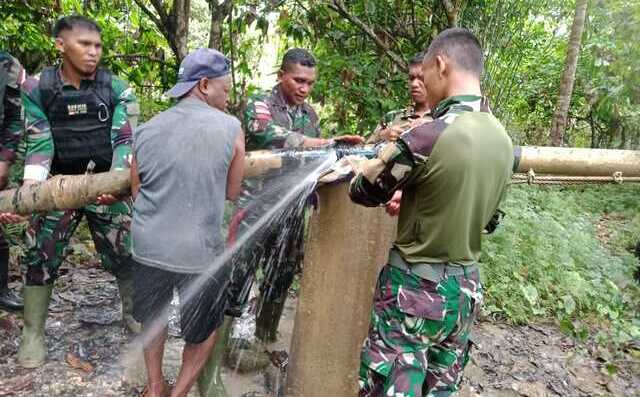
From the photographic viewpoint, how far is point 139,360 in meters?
3.28

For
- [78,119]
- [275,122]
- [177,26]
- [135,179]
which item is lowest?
[135,179]

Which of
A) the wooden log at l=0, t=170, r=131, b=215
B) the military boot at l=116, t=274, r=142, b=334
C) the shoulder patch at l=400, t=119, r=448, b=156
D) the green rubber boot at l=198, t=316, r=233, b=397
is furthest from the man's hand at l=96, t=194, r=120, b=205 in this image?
the shoulder patch at l=400, t=119, r=448, b=156

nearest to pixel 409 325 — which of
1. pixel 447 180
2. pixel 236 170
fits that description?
pixel 447 180

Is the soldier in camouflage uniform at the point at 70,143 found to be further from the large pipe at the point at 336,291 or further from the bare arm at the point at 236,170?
the large pipe at the point at 336,291

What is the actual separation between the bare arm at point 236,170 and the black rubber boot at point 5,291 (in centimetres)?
221

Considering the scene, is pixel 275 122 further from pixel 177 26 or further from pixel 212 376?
pixel 177 26

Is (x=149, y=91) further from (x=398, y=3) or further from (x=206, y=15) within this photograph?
(x=206, y=15)

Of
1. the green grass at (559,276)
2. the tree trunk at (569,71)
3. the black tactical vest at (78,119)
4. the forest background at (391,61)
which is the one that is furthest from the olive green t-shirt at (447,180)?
the tree trunk at (569,71)

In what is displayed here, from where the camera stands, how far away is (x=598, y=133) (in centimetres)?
1371

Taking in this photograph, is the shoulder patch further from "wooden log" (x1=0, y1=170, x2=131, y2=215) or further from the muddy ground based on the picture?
the muddy ground

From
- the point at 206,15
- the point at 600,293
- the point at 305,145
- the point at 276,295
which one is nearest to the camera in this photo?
the point at 305,145

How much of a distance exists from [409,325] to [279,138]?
1598mm

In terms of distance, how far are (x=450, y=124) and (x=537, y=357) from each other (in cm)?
304

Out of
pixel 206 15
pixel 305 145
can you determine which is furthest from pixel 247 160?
pixel 206 15
